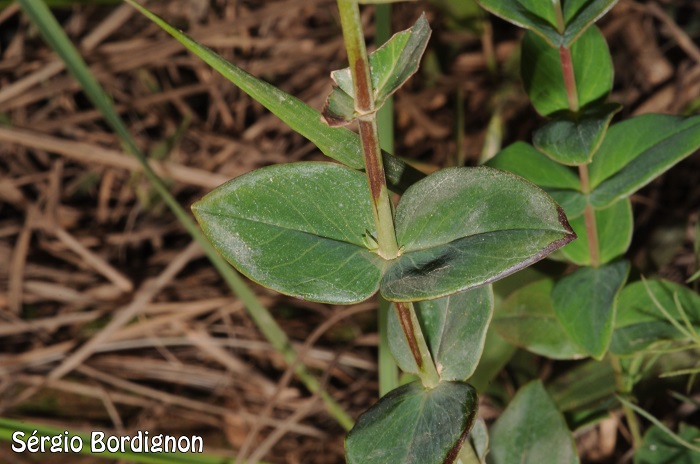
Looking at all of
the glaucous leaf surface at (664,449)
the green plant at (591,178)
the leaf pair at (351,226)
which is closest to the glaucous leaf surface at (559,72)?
the green plant at (591,178)

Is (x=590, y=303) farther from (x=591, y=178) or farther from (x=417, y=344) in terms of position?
(x=417, y=344)

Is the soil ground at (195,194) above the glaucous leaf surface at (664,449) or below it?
above

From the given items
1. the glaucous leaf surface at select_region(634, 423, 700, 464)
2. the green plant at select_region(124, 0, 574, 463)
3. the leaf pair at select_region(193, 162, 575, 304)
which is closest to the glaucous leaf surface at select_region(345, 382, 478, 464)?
the green plant at select_region(124, 0, 574, 463)

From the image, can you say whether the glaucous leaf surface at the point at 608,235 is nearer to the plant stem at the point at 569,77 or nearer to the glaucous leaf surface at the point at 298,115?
the plant stem at the point at 569,77

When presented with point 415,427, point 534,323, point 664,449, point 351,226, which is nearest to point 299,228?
point 351,226

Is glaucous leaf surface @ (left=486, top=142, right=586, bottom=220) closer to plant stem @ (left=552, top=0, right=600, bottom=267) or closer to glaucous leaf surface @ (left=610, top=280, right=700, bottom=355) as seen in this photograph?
plant stem @ (left=552, top=0, right=600, bottom=267)
